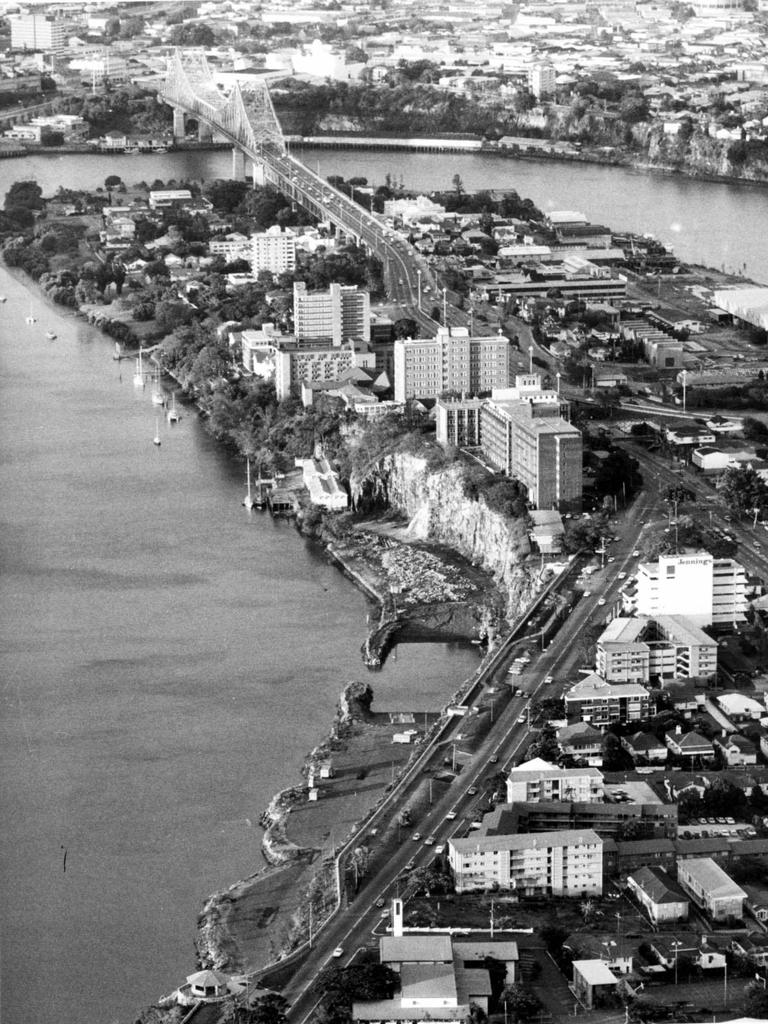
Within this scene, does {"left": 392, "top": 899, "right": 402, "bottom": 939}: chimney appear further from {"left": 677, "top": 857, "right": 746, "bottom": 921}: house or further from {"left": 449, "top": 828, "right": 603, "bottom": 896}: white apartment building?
{"left": 677, "top": 857, "right": 746, "bottom": 921}: house

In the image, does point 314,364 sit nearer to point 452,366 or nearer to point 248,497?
point 452,366

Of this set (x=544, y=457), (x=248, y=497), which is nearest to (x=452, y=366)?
(x=248, y=497)

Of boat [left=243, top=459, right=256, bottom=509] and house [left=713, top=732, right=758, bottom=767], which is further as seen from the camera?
boat [left=243, top=459, right=256, bottom=509]

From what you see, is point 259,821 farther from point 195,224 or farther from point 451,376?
point 195,224

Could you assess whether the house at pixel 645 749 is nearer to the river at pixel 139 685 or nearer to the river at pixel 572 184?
the river at pixel 139 685

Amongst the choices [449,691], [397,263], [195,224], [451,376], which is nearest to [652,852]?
[449,691]

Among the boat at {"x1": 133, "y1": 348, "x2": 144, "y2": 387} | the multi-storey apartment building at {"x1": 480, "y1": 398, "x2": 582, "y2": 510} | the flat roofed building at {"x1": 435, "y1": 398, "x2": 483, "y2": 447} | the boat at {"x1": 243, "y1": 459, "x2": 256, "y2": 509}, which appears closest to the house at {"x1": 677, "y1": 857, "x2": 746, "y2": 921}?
the multi-storey apartment building at {"x1": 480, "y1": 398, "x2": 582, "y2": 510}
